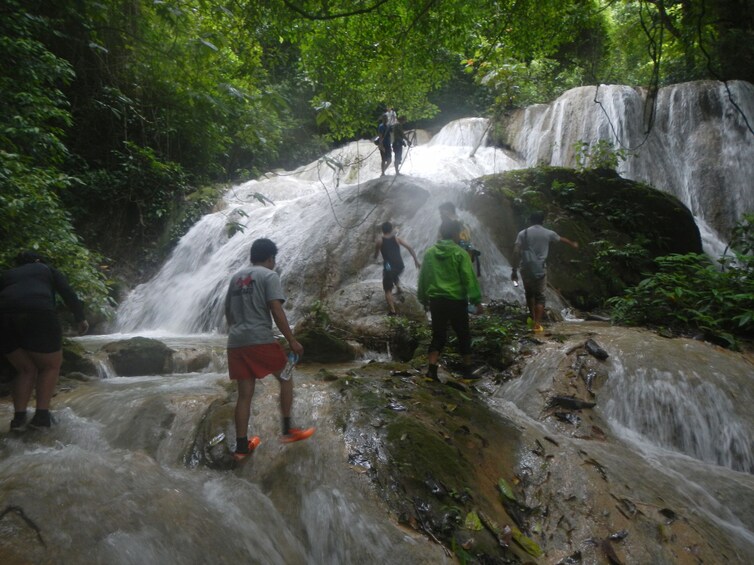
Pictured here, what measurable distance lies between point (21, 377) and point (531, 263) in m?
6.22

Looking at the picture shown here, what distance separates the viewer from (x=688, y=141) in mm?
14055

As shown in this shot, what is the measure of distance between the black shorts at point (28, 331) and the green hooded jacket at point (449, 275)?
342cm

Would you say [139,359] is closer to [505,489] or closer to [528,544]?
[505,489]

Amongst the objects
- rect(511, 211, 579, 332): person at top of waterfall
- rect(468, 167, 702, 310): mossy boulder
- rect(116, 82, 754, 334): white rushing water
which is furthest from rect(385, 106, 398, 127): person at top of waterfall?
rect(511, 211, 579, 332): person at top of waterfall

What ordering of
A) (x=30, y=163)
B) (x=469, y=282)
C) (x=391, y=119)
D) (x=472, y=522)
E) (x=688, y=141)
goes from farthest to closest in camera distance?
(x=688, y=141) < (x=391, y=119) < (x=30, y=163) < (x=469, y=282) < (x=472, y=522)

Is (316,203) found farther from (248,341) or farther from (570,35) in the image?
(248,341)

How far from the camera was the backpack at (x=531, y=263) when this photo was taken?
6.97 m

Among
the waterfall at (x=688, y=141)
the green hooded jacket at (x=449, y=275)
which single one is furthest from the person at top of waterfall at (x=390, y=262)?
the waterfall at (x=688, y=141)

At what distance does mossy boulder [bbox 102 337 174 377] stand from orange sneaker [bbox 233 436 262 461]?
11.2 feet

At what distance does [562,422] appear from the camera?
478 cm

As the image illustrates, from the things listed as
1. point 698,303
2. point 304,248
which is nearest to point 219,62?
point 304,248

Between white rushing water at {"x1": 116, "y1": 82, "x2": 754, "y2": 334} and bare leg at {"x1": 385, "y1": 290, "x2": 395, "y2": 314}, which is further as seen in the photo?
white rushing water at {"x1": 116, "y1": 82, "x2": 754, "y2": 334}

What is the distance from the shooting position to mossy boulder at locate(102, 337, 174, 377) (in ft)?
21.3

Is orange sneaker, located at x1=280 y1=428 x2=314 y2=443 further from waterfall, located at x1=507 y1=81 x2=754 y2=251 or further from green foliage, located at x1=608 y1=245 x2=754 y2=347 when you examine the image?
waterfall, located at x1=507 y1=81 x2=754 y2=251
